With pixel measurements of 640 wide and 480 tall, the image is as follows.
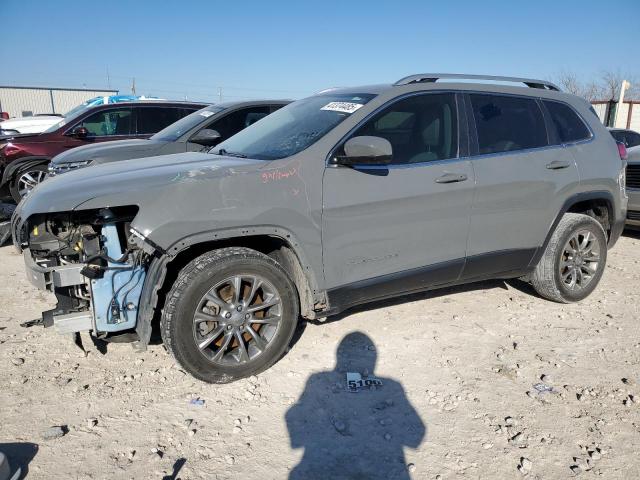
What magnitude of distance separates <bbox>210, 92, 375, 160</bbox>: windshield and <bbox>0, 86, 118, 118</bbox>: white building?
1642 inches

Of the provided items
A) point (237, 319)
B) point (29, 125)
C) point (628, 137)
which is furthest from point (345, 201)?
point (29, 125)

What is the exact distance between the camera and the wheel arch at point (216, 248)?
293 centimetres

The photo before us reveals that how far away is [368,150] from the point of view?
315cm

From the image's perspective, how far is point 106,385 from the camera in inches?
126

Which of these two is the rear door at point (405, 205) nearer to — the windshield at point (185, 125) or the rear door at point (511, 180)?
the rear door at point (511, 180)

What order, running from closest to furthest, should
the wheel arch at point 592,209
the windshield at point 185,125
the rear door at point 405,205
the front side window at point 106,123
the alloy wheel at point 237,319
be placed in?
Result: 1. the alloy wheel at point 237,319
2. the rear door at point 405,205
3. the wheel arch at point 592,209
4. the windshield at point 185,125
5. the front side window at point 106,123

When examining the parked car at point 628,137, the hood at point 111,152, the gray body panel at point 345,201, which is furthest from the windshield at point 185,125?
the parked car at point 628,137

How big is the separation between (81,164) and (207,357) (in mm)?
4130

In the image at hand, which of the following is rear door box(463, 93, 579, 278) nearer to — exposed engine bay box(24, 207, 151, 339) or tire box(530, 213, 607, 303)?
tire box(530, 213, 607, 303)

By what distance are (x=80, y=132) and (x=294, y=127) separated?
5754 millimetres

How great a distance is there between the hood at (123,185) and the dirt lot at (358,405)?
3.92ft

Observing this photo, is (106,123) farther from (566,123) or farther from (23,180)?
(566,123)

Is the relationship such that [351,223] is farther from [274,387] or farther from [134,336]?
[134,336]

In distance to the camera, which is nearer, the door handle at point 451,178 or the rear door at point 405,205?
the rear door at point 405,205
